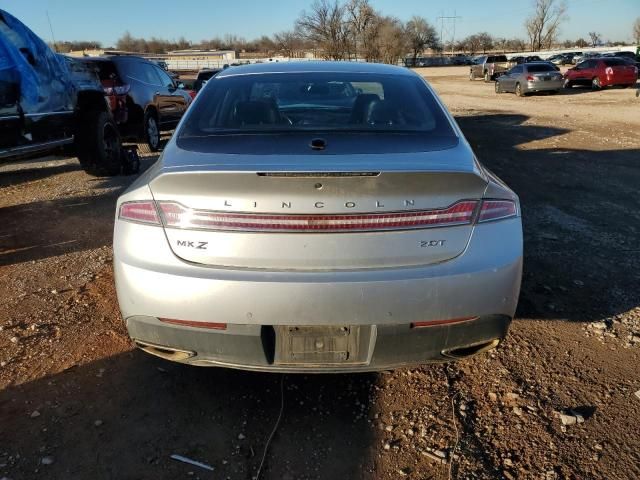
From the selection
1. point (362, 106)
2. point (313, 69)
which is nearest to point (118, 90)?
point (313, 69)

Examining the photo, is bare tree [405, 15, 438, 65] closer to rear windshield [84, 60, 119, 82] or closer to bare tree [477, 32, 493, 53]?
bare tree [477, 32, 493, 53]

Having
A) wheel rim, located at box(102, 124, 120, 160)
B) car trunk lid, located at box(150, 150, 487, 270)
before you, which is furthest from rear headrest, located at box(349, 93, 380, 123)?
wheel rim, located at box(102, 124, 120, 160)

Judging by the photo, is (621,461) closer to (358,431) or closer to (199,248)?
(358,431)

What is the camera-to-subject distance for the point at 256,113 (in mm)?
3045

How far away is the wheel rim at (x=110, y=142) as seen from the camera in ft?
23.8

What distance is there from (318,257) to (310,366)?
50 centimetres

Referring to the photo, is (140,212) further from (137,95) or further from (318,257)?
(137,95)

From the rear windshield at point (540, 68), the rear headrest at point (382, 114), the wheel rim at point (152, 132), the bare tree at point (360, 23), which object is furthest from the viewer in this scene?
the bare tree at point (360, 23)

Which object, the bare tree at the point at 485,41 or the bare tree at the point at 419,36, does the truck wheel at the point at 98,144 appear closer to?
the bare tree at the point at 419,36

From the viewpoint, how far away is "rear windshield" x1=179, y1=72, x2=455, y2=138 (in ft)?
9.34

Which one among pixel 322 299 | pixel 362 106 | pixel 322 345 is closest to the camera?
pixel 322 299

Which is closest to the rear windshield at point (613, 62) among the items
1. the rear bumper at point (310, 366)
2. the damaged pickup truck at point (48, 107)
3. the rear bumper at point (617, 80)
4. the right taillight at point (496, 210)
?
the rear bumper at point (617, 80)

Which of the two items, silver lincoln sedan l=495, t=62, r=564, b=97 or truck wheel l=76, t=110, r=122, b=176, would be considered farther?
silver lincoln sedan l=495, t=62, r=564, b=97

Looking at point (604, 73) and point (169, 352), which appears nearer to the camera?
point (169, 352)
